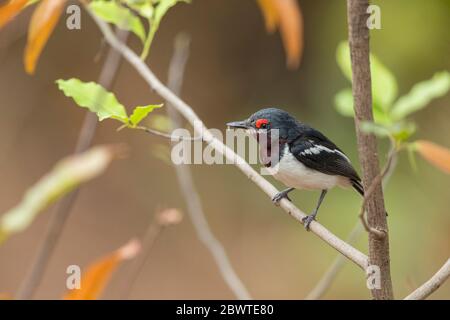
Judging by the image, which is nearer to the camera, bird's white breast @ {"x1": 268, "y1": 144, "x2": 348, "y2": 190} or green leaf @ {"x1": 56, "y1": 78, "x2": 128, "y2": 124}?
green leaf @ {"x1": 56, "y1": 78, "x2": 128, "y2": 124}

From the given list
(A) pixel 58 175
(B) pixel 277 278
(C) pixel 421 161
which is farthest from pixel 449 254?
(A) pixel 58 175

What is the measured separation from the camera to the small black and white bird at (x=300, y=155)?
114 inches

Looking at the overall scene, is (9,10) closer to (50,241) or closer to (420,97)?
(50,241)

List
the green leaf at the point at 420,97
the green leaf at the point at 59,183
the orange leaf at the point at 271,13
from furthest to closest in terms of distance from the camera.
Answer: the green leaf at the point at 420,97, the orange leaf at the point at 271,13, the green leaf at the point at 59,183

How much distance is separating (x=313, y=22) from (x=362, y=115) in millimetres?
5195

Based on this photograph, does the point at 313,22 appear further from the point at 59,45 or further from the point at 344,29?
the point at 59,45

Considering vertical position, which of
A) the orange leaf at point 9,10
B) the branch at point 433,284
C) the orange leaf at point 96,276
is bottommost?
the branch at point 433,284

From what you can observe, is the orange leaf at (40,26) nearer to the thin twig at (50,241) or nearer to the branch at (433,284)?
the thin twig at (50,241)

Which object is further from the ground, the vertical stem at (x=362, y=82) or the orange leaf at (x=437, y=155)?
the vertical stem at (x=362, y=82)

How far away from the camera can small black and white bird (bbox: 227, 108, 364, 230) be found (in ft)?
9.48

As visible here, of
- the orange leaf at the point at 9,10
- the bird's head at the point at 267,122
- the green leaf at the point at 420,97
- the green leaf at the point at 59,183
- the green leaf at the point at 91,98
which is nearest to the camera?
the green leaf at the point at 59,183

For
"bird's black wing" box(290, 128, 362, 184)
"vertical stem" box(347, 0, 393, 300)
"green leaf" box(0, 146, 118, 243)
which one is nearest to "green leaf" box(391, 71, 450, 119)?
"vertical stem" box(347, 0, 393, 300)

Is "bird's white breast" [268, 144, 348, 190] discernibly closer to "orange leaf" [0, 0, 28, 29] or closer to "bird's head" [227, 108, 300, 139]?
"bird's head" [227, 108, 300, 139]

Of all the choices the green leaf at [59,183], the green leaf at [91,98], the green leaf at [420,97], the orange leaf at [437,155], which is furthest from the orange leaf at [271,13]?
the green leaf at [420,97]
